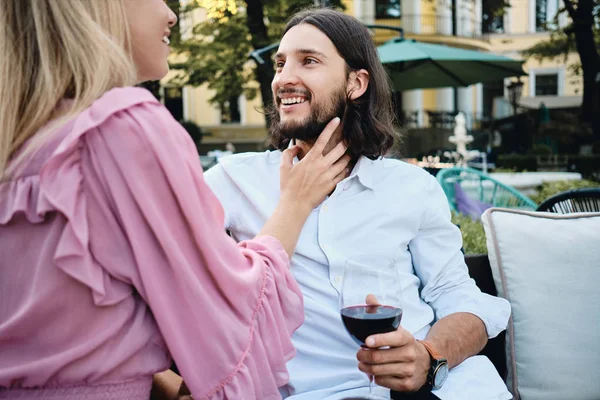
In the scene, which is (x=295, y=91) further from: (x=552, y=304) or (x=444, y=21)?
(x=444, y=21)

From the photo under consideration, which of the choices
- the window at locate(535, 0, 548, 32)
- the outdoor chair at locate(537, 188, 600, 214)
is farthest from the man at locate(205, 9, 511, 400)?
the window at locate(535, 0, 548, 32)

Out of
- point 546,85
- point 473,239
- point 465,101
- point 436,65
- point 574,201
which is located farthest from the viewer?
point 546,85

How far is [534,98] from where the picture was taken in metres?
29.9

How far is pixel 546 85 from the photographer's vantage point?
3244 cm

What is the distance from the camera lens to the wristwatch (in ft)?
5.78

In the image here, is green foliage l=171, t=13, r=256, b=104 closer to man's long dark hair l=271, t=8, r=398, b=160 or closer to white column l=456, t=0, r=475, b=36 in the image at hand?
man's long dark hair l=271, t=8, r=398, b=160

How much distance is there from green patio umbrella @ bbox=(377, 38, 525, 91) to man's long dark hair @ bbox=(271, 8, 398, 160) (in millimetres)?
5315

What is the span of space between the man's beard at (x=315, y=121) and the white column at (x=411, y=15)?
2514 centimetres

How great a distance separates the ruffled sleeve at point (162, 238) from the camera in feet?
3.66

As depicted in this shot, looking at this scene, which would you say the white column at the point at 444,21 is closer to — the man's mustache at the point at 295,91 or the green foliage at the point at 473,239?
the green foliage at the point at 473,239

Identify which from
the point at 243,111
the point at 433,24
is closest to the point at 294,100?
the point at 243,111

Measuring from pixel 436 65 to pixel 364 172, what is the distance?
21.8ft

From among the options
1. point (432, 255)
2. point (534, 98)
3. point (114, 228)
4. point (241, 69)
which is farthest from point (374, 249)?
point (534, 98)

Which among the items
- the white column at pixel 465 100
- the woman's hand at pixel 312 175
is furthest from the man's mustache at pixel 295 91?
the white column at pixel 465 100
